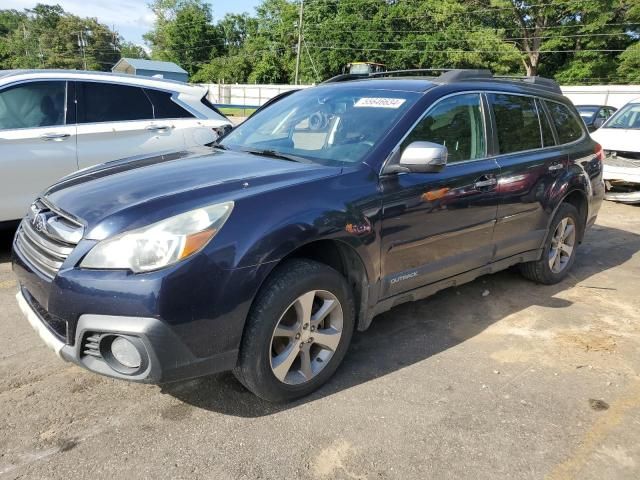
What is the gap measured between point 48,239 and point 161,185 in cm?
60

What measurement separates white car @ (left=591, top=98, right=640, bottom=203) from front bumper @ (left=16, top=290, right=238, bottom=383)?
8.54m

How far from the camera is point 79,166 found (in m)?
5.26

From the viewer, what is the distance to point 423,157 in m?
3.07

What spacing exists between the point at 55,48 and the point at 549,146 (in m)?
104

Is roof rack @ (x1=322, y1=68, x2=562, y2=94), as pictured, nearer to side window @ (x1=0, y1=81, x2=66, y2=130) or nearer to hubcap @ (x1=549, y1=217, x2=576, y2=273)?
hubcap @ (x1=549, y1=217, x2=576, y2=273)

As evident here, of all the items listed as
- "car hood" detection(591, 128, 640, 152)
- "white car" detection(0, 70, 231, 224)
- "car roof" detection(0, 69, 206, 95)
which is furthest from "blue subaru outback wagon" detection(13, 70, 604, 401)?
"car hood" detection(591, 128, 640, 152)

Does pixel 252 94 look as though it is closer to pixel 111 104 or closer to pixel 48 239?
pixel 111 104

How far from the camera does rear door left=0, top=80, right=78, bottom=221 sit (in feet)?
16.1

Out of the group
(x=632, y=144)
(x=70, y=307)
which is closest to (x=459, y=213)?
(x=70, y=307)

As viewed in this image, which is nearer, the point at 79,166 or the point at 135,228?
the point at 135,228

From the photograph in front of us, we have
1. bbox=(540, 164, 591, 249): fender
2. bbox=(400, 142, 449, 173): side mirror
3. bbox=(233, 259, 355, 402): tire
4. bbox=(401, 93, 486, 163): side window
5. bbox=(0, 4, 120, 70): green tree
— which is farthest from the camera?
bbox=(0, 4, 120, 70): green tree

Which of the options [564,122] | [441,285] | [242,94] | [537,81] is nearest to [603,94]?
[242,94]

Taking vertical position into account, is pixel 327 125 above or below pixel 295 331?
above

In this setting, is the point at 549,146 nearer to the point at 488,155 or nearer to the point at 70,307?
the point at 488,155
